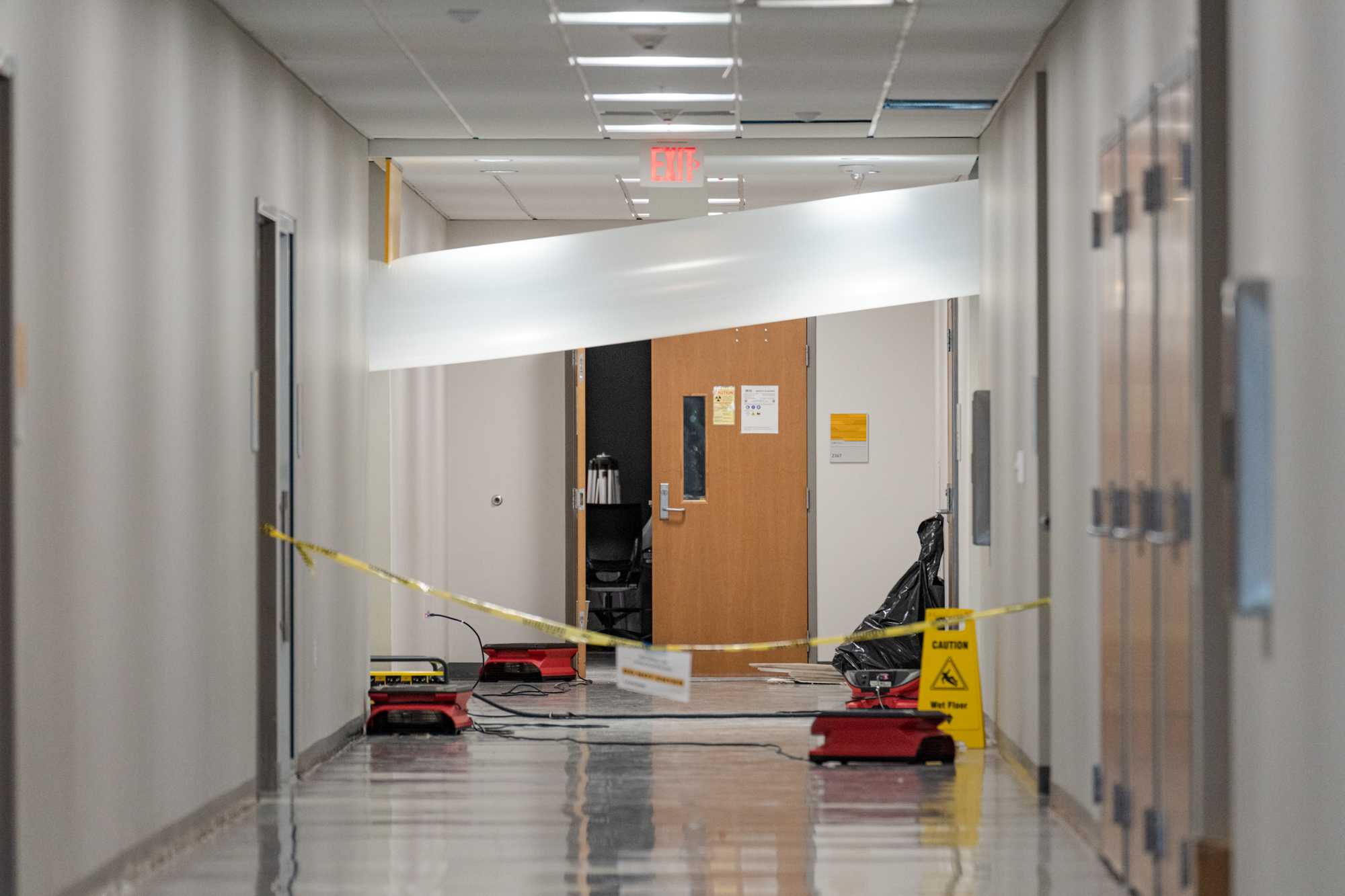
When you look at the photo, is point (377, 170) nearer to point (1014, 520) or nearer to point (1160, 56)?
point (1014, 520)

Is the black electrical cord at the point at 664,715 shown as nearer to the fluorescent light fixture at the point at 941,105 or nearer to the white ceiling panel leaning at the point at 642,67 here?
the white ceiling panel leaning at the point at 642,67

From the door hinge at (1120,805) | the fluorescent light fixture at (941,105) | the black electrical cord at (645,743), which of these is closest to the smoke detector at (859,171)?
the fluorescent light fixture at (941,105)

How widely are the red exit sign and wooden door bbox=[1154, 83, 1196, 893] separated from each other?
3.47m

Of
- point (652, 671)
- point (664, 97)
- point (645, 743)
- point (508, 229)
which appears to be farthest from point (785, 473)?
point (652, 671)

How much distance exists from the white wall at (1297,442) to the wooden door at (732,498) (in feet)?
21.5

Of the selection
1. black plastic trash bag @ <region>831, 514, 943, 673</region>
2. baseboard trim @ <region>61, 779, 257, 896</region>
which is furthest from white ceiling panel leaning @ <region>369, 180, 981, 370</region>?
black plastic trash bag @ <region>831, 514, 943, 673</region>

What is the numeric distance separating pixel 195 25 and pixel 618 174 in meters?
3.37

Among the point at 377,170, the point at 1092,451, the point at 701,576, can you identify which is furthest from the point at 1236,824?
the point at 701,576

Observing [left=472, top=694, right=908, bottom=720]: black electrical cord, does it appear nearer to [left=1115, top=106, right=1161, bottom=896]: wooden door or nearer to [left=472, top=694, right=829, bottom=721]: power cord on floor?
[left=472, top=694, right=829, bottom=721]: power cord on floor

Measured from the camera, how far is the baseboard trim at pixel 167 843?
3.94 m

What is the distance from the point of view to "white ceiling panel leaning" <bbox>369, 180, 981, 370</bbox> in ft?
20.4

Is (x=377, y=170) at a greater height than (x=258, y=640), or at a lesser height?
greater

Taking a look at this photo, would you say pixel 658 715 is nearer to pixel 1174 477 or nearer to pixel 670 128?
pixel 670 128

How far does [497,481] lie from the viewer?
9.64 meters
